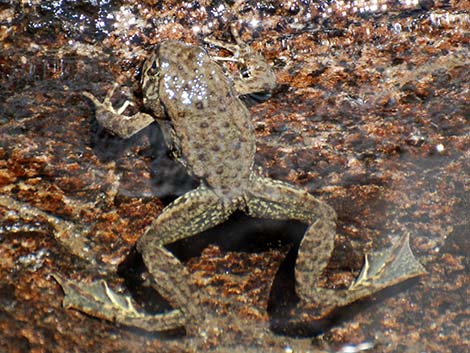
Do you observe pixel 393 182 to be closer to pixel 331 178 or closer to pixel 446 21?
pixel 331 178

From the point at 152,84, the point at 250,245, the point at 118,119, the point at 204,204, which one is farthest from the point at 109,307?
the point at 152,84

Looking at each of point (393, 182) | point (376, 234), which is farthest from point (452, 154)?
point (376, 234)

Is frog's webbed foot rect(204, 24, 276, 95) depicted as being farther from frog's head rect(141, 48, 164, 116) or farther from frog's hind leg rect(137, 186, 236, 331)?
frog's hind leg rect(137, 186, 236, 331)

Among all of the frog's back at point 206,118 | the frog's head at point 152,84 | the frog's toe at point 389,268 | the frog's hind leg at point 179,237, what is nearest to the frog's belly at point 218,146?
the frog's back at point 206,118

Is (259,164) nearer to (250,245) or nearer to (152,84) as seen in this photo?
(250,245)

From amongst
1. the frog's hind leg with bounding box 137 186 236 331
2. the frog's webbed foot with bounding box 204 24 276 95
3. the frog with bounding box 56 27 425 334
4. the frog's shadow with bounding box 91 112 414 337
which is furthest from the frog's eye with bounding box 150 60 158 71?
the frog's hind leg with bounding box 137 186 236 331

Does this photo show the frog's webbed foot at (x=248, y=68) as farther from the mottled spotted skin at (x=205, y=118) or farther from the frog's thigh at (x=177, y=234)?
the frog's thigh at (x=177, y=234)
